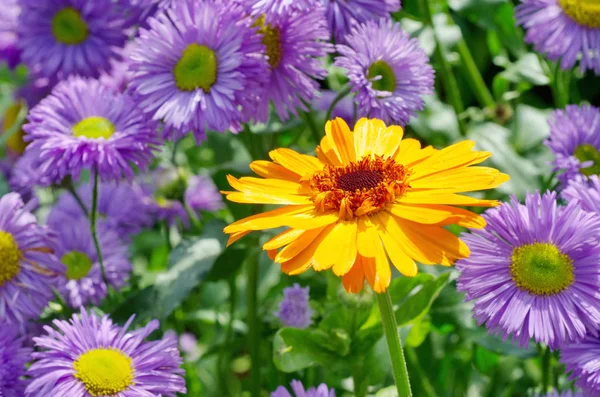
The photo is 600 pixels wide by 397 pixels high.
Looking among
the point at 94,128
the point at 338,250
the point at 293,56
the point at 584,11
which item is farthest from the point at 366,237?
the point at 584,11

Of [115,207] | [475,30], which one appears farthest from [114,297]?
[475,30]

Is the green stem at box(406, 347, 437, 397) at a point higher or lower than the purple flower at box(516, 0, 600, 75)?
lower

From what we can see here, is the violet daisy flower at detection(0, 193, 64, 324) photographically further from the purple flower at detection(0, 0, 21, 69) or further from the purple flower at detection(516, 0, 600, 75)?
the purple flower at detection(516, 0, 600, 75)

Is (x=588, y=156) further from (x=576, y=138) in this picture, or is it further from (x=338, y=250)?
(x=338, y=250)

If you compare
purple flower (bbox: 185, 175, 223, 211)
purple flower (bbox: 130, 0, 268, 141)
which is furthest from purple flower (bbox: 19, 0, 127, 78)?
purple flower (bbox: 130, 0, 268, 141)

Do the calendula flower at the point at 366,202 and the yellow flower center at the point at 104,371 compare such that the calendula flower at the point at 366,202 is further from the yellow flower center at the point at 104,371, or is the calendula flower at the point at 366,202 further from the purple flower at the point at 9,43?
the purple flower at the point at 9,43

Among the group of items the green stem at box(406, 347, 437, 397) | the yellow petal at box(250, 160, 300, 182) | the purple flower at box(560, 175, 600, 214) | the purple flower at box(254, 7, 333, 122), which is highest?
the purple flower at box(254, 7, 333, 122)

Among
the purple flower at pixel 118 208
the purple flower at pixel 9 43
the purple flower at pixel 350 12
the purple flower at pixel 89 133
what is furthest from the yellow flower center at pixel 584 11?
the purple flower at pixel 9 43
